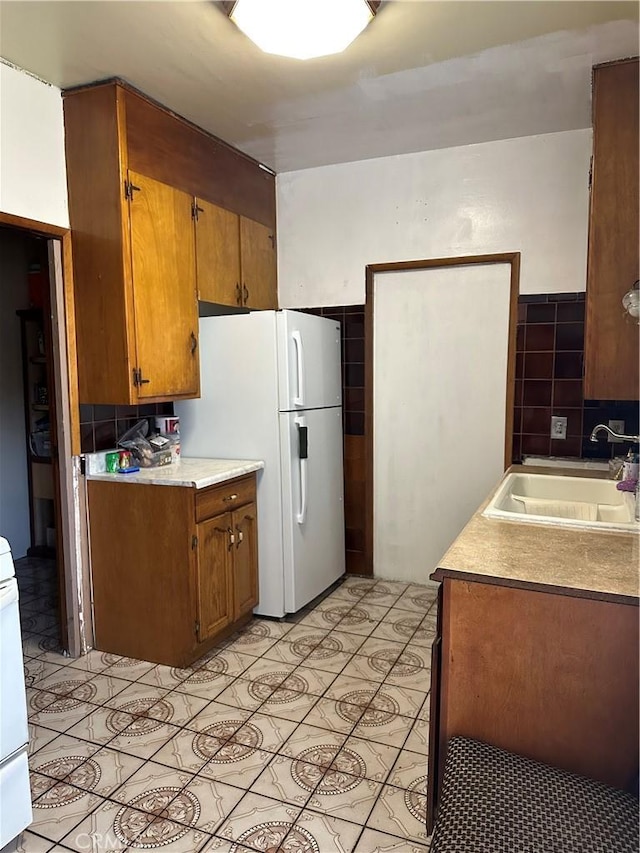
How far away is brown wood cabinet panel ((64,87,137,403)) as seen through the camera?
7.93 ft

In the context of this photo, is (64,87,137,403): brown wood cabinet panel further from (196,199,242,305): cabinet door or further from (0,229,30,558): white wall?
(0,229,30,558): white wall

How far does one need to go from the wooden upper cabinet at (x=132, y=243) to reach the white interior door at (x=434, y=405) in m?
1.25

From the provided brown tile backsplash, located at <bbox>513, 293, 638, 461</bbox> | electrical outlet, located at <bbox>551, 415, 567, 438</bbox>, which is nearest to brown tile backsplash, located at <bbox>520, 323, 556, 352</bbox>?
brown tile backsplash, located at <bbox>513, 293, 638, 461</bbox>

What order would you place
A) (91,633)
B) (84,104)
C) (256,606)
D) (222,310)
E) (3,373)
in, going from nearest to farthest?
(84,104)
(91,633)
(256,606)
(222,310)
(3,373)

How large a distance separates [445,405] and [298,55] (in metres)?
1.99

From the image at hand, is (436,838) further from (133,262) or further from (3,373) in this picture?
(3,373)

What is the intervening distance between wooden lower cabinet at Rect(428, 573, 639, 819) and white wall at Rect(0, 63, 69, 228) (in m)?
2.22

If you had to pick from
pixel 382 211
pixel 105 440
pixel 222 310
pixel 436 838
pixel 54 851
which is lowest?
pixel 54 851

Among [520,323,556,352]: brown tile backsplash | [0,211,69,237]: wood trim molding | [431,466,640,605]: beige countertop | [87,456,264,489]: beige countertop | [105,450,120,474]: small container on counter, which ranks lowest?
[431,466,640,605]: beige countertop

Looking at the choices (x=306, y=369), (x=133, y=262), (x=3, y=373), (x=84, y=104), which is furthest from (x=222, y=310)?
(x=3, y=373)

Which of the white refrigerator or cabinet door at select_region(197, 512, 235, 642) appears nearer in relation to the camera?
cabinet door at select_region(197, 512, 235, 642)

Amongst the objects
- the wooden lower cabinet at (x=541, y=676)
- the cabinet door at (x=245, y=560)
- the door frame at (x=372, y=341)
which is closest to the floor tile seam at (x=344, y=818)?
the wooden lower cabinet at (x=541, y=676)

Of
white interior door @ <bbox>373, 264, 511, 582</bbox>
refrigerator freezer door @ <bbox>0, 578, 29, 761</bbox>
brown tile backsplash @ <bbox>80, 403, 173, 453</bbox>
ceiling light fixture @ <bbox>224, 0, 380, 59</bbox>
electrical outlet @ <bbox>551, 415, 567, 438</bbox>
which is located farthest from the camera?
white interior door @ <bbox>373, 264, 511, 582</bbox>

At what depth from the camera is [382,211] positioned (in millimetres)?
3416
